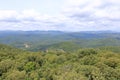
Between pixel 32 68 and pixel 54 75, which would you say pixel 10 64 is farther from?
pixel 54 75

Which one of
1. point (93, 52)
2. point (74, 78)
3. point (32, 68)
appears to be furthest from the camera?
point (93, 52)

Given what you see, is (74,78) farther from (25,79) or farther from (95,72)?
(25,79)

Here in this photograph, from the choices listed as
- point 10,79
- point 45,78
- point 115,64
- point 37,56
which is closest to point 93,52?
point 115,64

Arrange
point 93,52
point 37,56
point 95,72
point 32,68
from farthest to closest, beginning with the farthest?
point 93,52 < point 37,56 < point 32,68 < point 95,72

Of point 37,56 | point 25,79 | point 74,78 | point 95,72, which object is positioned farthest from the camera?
point 37,56

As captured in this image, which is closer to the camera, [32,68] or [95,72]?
[95,72]

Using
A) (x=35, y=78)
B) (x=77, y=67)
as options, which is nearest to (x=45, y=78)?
(x=35, y=78)

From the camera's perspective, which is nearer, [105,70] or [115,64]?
[105,70]

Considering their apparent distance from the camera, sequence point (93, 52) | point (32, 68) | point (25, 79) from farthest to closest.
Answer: point (93, 52), point (32, 68), point (25, 79)
